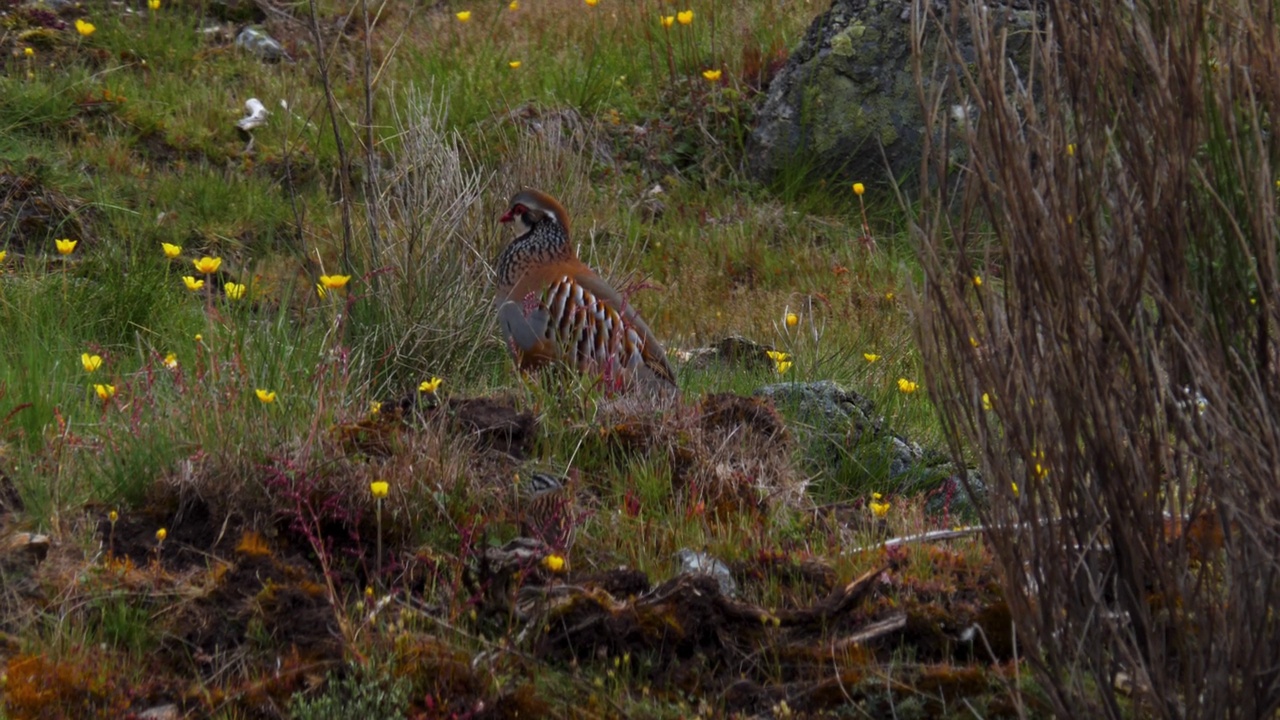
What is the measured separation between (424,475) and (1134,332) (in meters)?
2.00

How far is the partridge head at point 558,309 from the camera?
594cm

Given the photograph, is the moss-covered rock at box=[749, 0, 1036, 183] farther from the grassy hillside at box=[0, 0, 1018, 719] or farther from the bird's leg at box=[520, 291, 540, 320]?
the bird's leg at box=[520, 291, 540, 320]

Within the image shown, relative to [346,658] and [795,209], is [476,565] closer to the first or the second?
[346,658]

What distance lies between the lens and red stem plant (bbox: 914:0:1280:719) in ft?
9.13

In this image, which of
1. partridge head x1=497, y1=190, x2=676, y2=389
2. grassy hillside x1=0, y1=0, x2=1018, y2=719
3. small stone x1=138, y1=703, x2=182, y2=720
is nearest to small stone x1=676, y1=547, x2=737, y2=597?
grassy hillside x1=0, y1=0, x2=1018, y2=719

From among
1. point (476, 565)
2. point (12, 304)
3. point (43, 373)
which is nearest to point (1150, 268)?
point (476, 565)

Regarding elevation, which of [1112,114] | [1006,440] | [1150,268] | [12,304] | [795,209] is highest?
[1112,114]

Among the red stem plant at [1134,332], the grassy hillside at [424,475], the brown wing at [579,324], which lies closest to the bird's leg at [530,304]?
the brown wing at [579,324]

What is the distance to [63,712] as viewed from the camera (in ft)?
10.5

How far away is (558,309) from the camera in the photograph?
614 centimetres

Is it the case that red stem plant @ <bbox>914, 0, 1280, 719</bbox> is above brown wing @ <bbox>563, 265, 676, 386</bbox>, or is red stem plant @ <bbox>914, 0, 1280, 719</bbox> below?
above

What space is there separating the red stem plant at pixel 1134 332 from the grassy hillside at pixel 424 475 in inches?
10.0

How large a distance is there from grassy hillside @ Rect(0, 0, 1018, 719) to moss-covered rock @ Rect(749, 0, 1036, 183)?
0.82 meters

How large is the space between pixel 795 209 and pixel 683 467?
4327 mm
